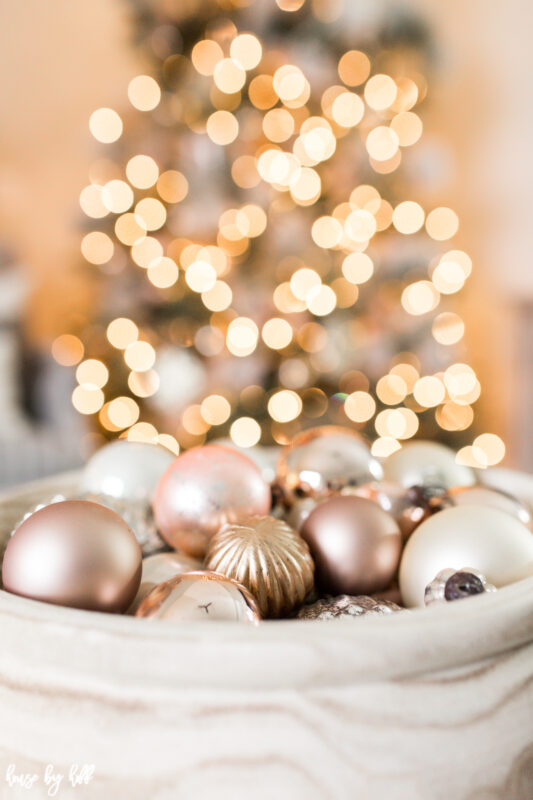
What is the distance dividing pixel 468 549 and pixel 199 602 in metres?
0.18

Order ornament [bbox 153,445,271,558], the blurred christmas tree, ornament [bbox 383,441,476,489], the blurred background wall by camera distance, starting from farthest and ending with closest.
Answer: the blurred background wall
the blurred christmas tree
ornament [bbox 383,441,476,489]
ornament [bbox 153,445,271,558]

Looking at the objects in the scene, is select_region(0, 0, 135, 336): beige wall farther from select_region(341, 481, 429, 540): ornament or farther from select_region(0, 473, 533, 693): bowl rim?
select_region(0, 473, 533, 693): bowl rim

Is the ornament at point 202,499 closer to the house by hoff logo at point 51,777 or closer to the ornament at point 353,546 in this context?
the ornament at point 353,546

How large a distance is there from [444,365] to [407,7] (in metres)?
1.32

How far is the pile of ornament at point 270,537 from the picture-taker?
1.27 feet

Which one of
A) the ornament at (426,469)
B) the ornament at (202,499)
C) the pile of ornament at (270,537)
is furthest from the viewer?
the ornament at (426,469)

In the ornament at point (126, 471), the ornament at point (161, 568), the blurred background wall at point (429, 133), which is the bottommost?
the ornament at point (161, 568)

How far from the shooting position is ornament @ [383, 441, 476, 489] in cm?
64

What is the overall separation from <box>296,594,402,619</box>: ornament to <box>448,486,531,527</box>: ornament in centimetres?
13

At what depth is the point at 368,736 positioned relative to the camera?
0.97 feet

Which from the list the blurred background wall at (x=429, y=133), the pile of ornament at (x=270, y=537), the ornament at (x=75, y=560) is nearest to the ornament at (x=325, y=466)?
the pile of ornament at (x=270, y=537)

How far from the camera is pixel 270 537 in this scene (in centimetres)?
46

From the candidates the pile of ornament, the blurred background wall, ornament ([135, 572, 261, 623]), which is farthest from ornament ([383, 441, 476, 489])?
the blurred background wall

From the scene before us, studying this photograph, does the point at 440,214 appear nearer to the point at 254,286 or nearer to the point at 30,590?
the point at 254,286
